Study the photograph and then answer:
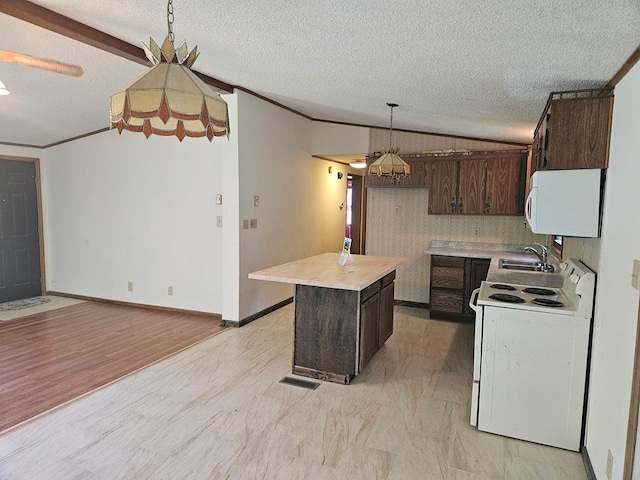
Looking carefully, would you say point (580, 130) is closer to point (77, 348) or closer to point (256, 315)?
point (256, 315)

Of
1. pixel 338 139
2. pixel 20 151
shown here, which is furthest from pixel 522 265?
pixel 20 151

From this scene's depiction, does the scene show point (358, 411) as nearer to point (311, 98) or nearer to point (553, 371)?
point (553, 371)

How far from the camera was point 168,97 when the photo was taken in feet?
4.83

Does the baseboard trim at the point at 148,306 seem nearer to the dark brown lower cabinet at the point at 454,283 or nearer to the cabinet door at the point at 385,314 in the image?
the cabinet door at the point at 385,314

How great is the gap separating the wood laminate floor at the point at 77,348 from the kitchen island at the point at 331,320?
4.48 ft

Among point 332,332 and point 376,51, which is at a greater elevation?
point 376,51

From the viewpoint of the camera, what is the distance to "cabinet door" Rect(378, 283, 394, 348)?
367 cm

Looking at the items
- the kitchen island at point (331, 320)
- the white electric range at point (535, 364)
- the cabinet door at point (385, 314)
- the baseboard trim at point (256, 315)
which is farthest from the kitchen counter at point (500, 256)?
the baseboard trim at point (256, 315)

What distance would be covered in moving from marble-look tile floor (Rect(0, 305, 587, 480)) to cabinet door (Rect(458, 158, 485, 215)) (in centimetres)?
215

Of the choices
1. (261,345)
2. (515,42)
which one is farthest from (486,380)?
(261,345)

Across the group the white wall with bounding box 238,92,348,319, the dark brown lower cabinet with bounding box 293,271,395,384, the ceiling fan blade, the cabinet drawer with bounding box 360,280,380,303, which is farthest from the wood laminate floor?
the ceiling fan blade

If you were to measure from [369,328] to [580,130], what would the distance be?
6.54 feet

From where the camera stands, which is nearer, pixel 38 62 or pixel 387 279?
pixel 38 62

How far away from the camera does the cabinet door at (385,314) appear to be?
3670 millimetres
